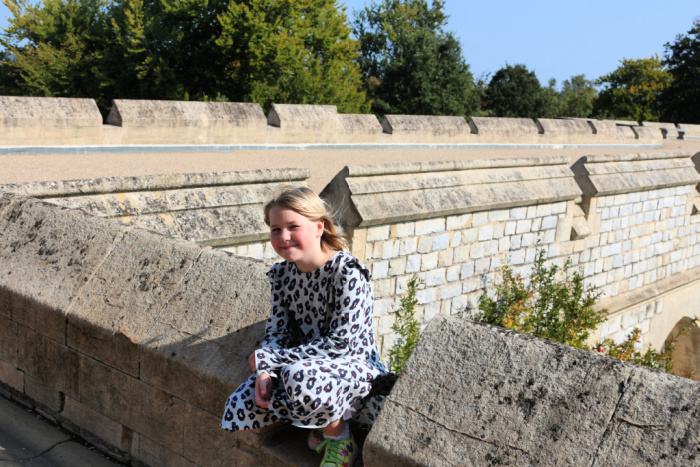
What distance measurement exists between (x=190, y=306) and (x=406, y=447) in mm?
1068

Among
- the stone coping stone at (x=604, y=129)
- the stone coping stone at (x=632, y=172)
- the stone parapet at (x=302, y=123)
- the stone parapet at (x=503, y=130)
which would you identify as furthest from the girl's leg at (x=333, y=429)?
the stone coping stone at (x=604, y=129)

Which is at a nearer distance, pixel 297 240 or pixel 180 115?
pixel 297 240

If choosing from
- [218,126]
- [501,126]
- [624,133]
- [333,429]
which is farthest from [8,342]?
[624,133]

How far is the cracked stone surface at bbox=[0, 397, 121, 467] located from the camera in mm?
2551

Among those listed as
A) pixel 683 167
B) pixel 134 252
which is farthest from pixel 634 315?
pixel 134 252

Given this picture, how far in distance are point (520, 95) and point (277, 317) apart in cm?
3274

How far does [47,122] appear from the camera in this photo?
743cm

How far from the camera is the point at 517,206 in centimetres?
775

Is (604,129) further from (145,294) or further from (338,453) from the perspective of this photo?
(338,453)

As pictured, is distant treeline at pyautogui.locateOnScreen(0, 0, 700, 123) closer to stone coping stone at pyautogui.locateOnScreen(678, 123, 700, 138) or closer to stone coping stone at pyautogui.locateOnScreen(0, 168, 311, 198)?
stone coping stone at pyautogui.locateOnScreen(678, 123, 700, 138)

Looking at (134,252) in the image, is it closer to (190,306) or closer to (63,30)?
(190,306)

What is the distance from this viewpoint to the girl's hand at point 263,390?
1979 millimetres

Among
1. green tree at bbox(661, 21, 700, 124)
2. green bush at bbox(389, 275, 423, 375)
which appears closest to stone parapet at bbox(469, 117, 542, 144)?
green bush at bbox(389, 275, 423, 375)

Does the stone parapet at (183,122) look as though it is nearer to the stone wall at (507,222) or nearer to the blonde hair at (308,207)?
the stone wall at (507,222)
